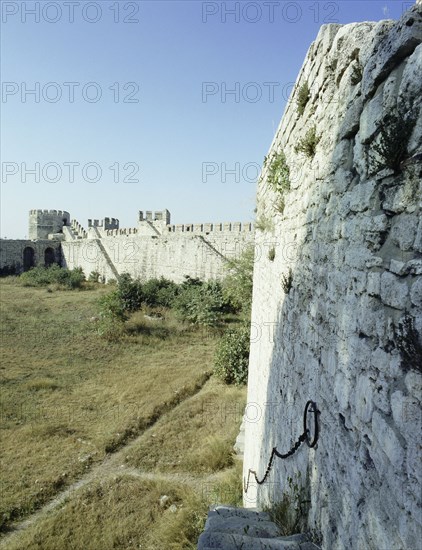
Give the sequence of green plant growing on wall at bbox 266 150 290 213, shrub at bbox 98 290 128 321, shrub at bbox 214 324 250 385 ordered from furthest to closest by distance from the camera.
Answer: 1. shrub at bbox 98 290 128 321
2. shrub at bbox 214 324 250 385
3. green plant growing on wall at bbox 266 150 290 213

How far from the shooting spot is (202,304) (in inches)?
706

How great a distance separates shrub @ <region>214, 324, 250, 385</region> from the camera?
38.9ft

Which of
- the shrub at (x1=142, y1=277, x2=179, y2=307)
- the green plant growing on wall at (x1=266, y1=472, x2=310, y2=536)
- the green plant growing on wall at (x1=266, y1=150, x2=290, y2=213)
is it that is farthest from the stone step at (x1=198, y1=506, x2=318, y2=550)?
the shrub at (x1=142, y1=277, x2=179, y2=307)

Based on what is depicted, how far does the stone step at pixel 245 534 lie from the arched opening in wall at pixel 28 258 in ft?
116

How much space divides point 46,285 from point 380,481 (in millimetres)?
28651

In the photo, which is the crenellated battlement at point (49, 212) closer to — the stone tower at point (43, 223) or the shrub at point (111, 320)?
the stone tower at point (43, 223)

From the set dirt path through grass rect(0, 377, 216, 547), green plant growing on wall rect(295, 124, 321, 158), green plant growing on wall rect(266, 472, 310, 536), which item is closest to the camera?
green plant growing on wall rect(266, 472, 310, 536)

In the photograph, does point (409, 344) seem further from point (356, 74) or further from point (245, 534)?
point (245, 534)

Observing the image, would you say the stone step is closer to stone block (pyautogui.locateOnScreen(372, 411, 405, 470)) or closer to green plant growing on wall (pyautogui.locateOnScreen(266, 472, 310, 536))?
green plant growing on wall (pyautogui.locateOnScreen(266, 472, 310, 536))

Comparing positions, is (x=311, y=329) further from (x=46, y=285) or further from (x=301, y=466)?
(x=46, y=285)

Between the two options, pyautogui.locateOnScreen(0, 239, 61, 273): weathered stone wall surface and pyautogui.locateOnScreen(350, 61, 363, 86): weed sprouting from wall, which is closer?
pyautogui.locateOnScreen(350, 61, 363, 86): weed sprouting from wall

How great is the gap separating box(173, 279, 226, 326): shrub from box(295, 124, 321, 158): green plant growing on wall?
14453 millimetres

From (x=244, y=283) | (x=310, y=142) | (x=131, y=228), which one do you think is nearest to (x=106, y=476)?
(x=310, y=142)

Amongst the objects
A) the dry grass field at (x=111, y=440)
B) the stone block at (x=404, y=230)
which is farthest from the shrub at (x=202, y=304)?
the stone block at (x=404, y=230)
